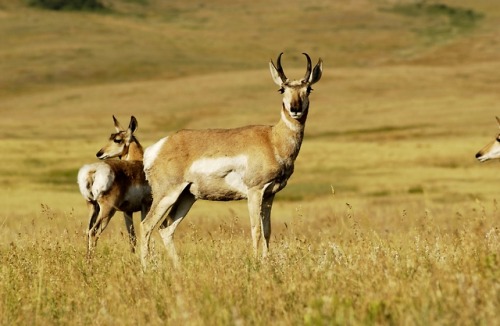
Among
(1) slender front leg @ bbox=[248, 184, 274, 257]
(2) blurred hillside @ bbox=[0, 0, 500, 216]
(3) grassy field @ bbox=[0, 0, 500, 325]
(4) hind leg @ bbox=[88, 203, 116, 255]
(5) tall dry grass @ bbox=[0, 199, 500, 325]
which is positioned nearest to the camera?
(5) tall dry grass @ bbox=[0, 199, 500, 325]

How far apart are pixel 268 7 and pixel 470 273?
568 feet

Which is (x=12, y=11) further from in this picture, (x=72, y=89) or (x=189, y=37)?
(x=72, y=89)

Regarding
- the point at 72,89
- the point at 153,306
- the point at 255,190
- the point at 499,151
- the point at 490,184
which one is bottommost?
the point at 72,89

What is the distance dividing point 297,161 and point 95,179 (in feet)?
87.2

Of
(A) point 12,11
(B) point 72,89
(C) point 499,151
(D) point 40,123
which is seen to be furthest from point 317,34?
(C) point 499,151

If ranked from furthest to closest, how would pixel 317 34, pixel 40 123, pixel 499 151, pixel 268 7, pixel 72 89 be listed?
pixel 268 7 < pixel 317 34 < pixel 72 89 < pixel 40 123 < pixel 499 151

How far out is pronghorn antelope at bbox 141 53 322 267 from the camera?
10.5m

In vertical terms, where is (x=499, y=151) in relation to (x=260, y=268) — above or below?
below

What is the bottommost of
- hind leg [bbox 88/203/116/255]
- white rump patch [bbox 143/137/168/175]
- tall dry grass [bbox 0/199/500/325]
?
hind leg [bbox 88/203/116/255]

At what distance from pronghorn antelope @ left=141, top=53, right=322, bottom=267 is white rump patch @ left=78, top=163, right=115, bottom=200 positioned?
1965 mm

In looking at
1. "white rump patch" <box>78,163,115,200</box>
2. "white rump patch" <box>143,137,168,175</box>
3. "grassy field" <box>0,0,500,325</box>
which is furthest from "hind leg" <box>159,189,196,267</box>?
"white rump patch" <box>78,163,115,200</box>

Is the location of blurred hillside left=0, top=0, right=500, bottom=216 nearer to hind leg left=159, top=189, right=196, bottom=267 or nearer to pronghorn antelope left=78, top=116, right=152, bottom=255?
pronghorn antelope left=78, top=116, right=152, bottom=255

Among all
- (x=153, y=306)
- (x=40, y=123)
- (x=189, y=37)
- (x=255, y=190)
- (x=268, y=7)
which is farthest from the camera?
(x=268, y=7)

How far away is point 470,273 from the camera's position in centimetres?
681
